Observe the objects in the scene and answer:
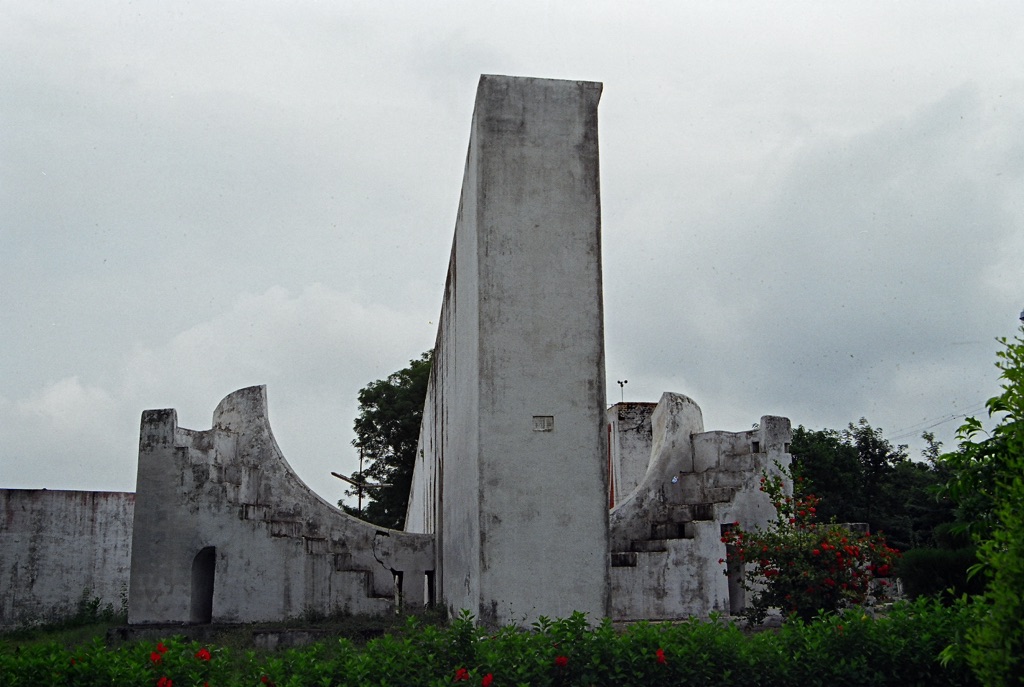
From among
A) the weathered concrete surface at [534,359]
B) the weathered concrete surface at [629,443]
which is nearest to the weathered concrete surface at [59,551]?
the weathered concrete surface at [629,443]

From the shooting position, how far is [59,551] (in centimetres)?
1355

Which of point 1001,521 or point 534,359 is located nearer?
point 1001,521

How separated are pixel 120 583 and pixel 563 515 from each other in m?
9.67

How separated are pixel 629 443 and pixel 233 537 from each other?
18.5ft

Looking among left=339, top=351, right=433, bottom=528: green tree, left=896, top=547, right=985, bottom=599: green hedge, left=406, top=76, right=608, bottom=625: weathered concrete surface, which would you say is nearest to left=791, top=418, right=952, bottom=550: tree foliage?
left=339, top=351, right=433, bottom=528: green tree

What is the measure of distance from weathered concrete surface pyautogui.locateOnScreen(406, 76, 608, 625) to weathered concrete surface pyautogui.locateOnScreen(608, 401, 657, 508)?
18.2ft

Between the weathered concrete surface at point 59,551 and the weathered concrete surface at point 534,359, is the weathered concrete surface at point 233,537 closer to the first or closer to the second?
the weathered concrete surface at point 534,359

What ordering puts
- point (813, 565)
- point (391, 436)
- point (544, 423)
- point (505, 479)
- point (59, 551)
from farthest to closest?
point (391, 436)
point (59, 551)
point (813, 565)
point (544, 423)
point (505, 479)

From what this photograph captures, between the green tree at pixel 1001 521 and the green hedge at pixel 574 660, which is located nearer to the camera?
the green tree at pixel 1001 521

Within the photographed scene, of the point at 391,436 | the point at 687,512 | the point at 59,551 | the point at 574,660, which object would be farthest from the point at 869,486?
the point at 574,660

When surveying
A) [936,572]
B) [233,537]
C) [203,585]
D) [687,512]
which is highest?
[687,512]

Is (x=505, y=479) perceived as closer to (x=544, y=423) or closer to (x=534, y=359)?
(x=544, y=423)

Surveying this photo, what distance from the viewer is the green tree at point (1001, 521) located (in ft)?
11.7

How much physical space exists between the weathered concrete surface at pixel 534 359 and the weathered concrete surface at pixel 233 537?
112 inches
